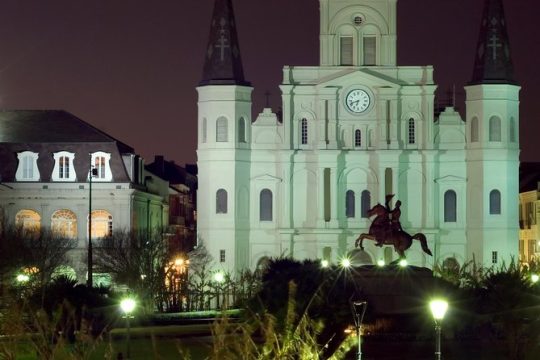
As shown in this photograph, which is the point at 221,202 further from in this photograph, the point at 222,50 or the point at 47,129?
the point at 47,129

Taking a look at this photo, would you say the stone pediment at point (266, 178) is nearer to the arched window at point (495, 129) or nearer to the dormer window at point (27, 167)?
the arched window at point (495, 129)

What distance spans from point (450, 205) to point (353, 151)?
23.5 ft

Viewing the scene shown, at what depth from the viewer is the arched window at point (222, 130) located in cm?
11604

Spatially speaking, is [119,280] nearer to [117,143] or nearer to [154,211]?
[117,143]

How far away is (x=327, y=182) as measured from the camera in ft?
384

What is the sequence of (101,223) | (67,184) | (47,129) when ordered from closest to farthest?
(67,184) → (101,223) → (47,129)

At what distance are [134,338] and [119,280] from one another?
29961 millimetres

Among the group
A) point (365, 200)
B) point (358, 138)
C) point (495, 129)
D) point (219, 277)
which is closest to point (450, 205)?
point (365, 200)

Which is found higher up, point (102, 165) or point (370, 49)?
point (370, 49)

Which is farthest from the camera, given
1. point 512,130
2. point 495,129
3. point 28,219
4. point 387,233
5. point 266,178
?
point 266,178

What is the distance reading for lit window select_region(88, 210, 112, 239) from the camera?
349ft

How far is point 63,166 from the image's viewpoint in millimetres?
106500

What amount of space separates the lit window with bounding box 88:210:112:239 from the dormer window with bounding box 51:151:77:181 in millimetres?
2594

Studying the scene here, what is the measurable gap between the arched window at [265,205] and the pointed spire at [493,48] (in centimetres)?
1514
